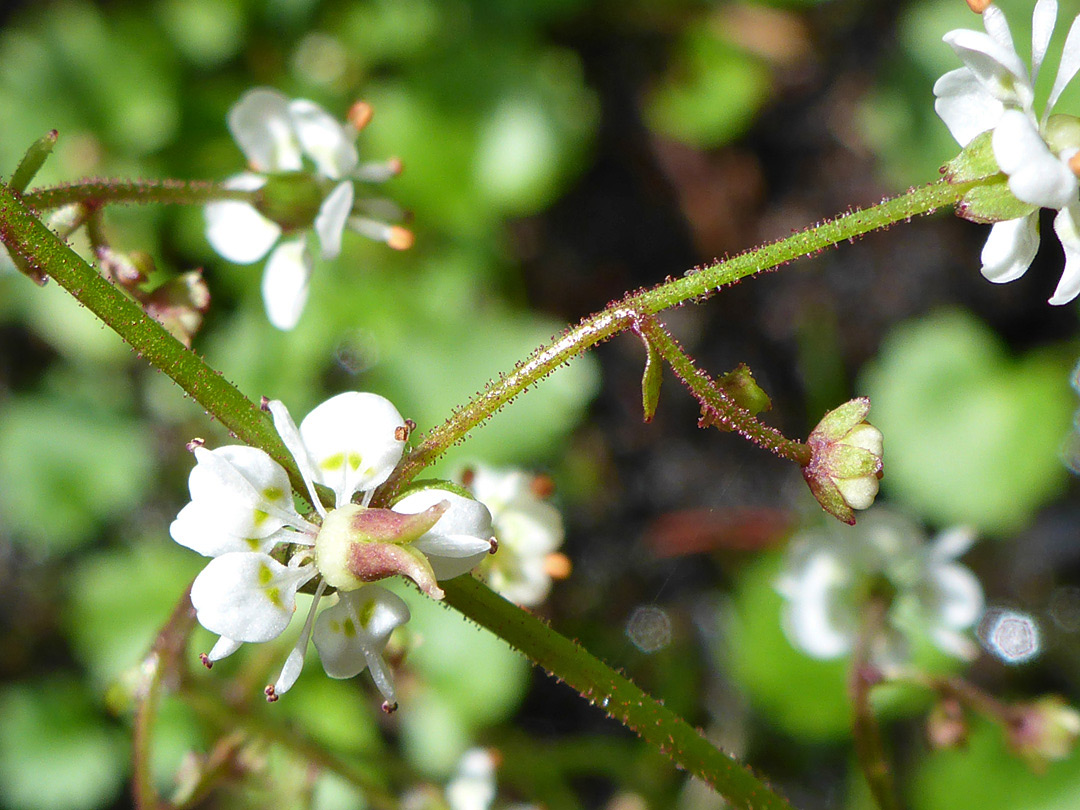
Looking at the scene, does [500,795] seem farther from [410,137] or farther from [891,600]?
[410,137]

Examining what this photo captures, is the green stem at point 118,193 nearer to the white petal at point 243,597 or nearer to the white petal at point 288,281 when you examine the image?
the white petal at point 288,281

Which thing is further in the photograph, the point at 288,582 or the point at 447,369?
the point at 447,369

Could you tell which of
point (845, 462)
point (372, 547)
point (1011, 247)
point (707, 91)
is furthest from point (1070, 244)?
point (707, 91)

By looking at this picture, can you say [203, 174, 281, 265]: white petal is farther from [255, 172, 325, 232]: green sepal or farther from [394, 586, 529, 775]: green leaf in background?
[394, 586, 529, 775]: green leaf in background

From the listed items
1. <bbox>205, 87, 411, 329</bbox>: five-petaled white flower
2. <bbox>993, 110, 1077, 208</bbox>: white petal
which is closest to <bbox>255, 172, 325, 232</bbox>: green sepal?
<bbox>205, 87, 411, 329</bbox>: five-petaled white flower

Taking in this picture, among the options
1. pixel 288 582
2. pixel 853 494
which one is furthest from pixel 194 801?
pixel 853 494

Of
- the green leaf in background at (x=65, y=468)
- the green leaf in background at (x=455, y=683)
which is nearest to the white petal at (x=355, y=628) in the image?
the green leaf in background at (x=455, y=683)
